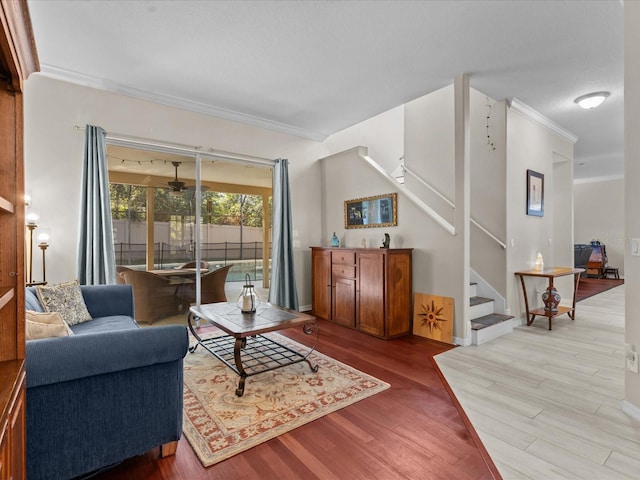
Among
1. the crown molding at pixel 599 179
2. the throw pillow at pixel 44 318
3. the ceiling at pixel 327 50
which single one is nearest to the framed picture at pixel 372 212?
the ceiling at pixel 327 50

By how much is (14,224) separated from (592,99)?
5.59 metres

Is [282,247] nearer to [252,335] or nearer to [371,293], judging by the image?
[371,293]

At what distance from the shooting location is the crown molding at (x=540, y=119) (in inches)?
175

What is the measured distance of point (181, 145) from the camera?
4320 millimetres

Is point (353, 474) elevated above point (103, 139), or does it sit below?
below

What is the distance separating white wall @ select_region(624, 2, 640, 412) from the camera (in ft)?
7.42

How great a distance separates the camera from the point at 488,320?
4.14 m

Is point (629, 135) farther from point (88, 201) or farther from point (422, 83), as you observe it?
point (88, 201)

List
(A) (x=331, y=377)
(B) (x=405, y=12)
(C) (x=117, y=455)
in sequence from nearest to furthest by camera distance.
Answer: (C) (x=117, y=455) → (B) (x=405, y=12) → (A) (x=331, y=377)

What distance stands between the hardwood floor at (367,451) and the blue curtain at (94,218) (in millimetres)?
2381

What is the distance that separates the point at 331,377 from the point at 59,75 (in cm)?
407

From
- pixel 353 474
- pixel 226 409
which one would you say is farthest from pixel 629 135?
pixel 226 409

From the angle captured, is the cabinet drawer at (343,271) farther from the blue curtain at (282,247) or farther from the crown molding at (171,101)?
the crown molding at (171,101)

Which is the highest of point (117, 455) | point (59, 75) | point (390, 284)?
point (59, 75)
